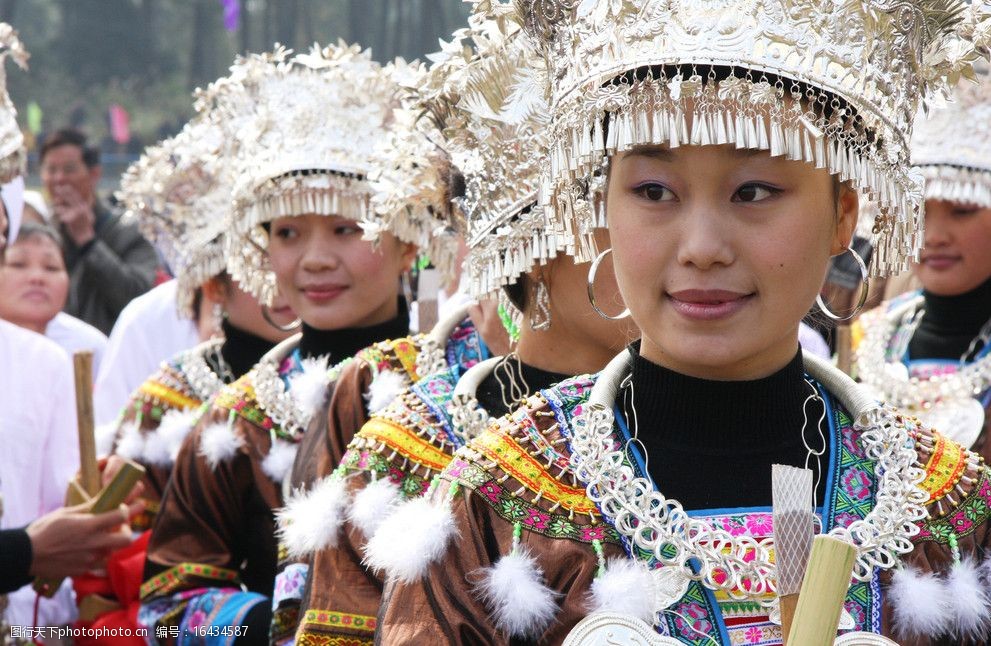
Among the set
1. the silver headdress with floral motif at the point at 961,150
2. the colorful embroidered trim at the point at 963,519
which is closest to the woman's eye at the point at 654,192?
the colorful embroidered trim at the point at 963,519

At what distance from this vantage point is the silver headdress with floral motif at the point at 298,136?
400 centimetres

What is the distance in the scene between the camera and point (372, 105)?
13.8 ft

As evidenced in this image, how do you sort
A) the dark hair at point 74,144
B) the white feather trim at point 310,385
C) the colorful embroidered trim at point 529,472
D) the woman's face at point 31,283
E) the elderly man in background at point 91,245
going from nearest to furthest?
1. the colorful embroidered trim at point 529,472
2. the white feather trim at point 310,385
3. the woman's face at point 31,283
4. the elderly man in background at point 91,245
5. the dark hair at point 74,144

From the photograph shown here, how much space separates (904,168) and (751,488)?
0.52 metres

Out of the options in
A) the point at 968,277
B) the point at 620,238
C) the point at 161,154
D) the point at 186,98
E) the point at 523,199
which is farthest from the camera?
the point at 186,98

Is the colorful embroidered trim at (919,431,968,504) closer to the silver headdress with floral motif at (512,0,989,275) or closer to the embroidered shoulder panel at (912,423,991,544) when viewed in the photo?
the embroidered shoulder panel at (912,423,991,544)

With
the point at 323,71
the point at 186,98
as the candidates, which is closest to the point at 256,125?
the point at 323,71

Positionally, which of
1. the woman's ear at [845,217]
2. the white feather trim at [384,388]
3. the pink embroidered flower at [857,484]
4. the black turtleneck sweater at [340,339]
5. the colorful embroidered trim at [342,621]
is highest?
the woman's ear at [845,217]

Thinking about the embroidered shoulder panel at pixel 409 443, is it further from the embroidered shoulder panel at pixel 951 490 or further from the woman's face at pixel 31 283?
the woman's face at pixel 31 283

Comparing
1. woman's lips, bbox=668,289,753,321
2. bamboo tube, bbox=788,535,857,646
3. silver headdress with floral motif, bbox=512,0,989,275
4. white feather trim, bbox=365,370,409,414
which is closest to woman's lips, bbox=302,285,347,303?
white feather trim, bbox=365,370,409,414

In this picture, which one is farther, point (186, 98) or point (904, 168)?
point (186, 98)

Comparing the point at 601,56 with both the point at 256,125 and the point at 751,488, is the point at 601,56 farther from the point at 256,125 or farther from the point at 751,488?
the point at 256,125

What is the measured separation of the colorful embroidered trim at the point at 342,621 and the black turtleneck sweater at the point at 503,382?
46cm

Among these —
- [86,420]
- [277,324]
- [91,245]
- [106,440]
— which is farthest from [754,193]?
[91,245]
